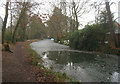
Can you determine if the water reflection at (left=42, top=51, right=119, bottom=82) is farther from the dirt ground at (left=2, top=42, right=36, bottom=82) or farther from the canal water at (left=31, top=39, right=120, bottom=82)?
the dirt ground at (left=2, top=42, right=36, bottom=82)

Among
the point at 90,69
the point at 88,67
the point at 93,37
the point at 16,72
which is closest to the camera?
the point at 16,72

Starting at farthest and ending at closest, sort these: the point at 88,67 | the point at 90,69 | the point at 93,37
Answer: the point at 93,37 < the point at 88,67 < the point at 90,69

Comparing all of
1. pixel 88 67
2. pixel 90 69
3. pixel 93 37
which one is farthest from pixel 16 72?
pixel 93 37

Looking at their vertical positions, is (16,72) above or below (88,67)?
above

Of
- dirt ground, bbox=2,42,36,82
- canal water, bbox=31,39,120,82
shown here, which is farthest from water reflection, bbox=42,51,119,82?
dirt ground, bbox=2,42,36,82

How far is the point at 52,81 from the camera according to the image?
11.2 feet

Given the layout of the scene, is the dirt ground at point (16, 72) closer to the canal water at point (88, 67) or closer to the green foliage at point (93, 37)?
the canal water at point (88, 67)

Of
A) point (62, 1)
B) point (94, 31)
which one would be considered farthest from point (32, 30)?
point (94, 31)

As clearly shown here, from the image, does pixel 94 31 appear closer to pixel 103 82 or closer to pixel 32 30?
pixel 103 82

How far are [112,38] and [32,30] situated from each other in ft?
135

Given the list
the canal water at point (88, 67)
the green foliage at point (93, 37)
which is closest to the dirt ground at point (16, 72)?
the canal water at point (88, 67)

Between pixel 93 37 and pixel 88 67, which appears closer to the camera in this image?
pixel 88 67

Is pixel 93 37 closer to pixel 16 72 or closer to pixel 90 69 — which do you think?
pixel 90 69

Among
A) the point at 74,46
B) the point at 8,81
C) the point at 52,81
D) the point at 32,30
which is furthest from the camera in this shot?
the point at 32,30
